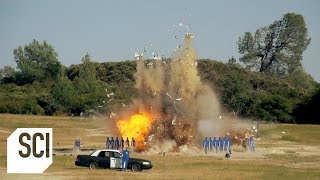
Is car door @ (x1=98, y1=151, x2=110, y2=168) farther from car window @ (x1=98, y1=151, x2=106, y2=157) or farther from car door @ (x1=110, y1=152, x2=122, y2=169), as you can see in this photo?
car door @ (x1=110, y1=152, x2=122, y2=169)

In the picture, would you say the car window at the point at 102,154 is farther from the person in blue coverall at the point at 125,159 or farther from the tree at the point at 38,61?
the tree at the point at 38,61

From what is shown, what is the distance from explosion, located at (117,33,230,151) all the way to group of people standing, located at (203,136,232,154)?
1467mm

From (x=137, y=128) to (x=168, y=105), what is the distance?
3360mm

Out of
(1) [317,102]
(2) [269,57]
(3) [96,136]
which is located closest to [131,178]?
(3) [96,136]

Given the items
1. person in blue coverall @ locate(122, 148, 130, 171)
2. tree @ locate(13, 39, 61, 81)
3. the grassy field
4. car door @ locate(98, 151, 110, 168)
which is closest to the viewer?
the grassy field

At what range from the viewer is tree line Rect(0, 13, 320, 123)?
99.6 meters

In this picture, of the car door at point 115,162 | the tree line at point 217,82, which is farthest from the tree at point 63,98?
the car door at point 115,162

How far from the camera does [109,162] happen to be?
3644cm

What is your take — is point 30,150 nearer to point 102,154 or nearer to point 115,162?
point 115,162

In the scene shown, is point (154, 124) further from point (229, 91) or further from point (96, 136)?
point (229, 91)

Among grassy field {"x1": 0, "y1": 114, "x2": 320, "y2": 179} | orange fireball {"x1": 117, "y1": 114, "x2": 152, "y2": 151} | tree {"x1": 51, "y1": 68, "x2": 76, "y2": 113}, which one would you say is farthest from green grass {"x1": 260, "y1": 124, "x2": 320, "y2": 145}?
tree {"x1": 51, "y1": 68, "x2": 76, "y2": 113}

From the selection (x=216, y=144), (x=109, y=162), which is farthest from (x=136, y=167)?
(x=216, y=144)

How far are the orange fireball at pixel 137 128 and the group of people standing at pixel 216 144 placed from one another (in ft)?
17.0

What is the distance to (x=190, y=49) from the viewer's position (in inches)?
2122
